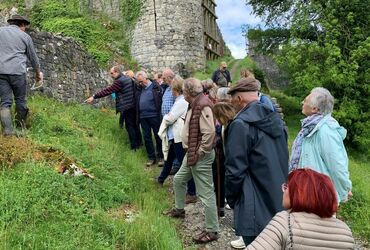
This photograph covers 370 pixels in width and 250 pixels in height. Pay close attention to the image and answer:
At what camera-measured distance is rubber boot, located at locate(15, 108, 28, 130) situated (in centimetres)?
672

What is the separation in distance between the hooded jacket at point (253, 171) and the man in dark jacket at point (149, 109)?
5.03m

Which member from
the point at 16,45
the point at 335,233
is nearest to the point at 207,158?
the point at 335,233

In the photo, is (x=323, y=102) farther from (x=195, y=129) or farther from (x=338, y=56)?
(x=338, y=56)

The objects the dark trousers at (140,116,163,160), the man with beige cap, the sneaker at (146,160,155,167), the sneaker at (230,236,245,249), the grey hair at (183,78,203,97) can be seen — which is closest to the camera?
the sneaker at (230,236,245,249)

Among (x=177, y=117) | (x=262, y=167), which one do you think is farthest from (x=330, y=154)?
(x=177, y=117)

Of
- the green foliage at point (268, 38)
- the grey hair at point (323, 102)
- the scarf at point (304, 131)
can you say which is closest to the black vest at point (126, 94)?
the scarf at point (304, 131)

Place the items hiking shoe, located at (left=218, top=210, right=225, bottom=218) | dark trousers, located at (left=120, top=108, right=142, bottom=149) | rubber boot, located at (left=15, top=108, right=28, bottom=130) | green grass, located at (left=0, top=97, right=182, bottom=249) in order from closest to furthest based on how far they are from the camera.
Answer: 1. green grass, located at (left=0, top=97, right=182, bottom=249)
2. hiking shoe, located at (left=218, top=210, right=225, bottom=218)
3. rubber boot, located at (left=15, top=108, right=28, bottom=130)
4. dark trousers, located at (left=120, top=108, right=142, bottom=149)

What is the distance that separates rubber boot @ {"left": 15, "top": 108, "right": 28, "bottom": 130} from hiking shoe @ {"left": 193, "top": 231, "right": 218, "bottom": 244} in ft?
11.6

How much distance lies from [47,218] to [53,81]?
6938 mm

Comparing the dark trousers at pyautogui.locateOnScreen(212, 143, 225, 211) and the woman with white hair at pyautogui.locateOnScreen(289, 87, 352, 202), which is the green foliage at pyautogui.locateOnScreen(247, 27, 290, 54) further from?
the woman with white hair at pyautogui.locateOnScreen(289, 87, 352, 202)

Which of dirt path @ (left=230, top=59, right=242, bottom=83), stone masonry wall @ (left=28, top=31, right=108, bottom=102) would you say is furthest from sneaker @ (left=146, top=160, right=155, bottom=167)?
dirt path @ (left=230, top=59, right=242, bottom=83)

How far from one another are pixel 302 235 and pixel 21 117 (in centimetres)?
573

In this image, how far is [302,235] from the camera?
2182mm

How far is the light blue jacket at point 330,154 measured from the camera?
155 inches
